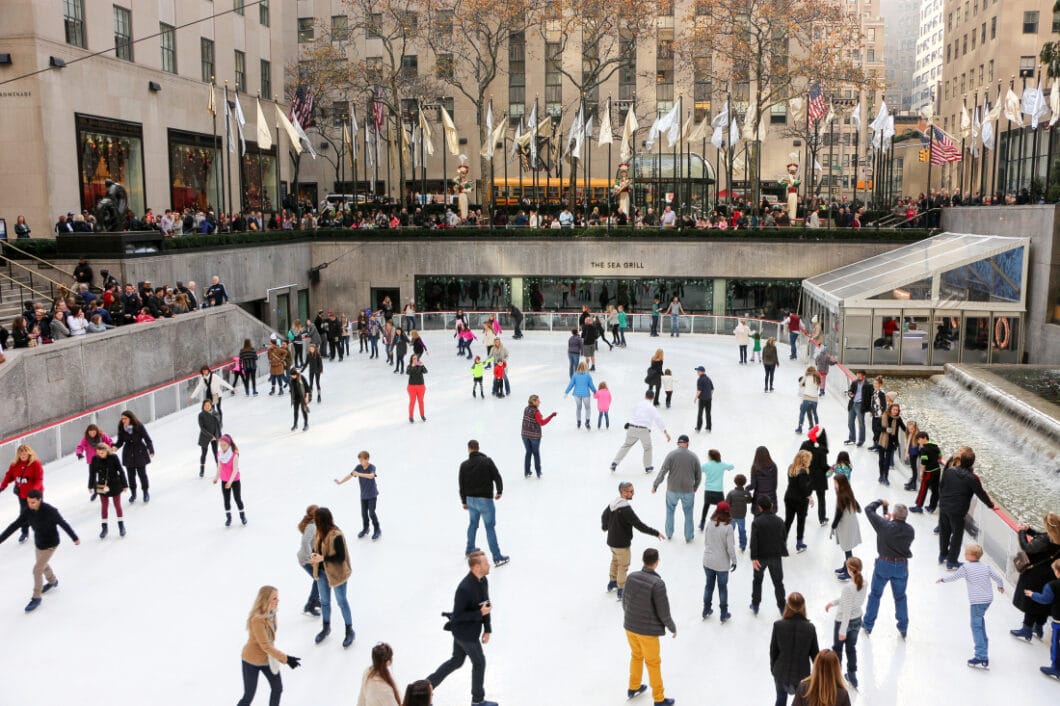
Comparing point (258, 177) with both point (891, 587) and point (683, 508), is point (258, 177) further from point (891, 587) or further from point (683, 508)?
point (891, 587)

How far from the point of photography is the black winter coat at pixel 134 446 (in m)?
12.2

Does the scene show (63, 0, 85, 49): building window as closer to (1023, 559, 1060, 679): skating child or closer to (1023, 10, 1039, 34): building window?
(1023, 559, 1060, 679): skating child

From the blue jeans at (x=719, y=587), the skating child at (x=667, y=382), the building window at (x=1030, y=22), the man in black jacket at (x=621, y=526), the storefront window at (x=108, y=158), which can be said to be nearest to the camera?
the blue jeans at (x=719, y=587)

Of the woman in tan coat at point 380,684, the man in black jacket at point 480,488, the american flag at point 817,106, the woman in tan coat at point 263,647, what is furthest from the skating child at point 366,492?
the american flag at point 817,106

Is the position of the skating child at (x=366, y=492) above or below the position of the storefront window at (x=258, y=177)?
below

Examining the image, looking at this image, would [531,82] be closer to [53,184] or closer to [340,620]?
[53,184]

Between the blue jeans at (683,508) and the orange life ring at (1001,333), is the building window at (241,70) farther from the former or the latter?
the blue jeans at (683,508)

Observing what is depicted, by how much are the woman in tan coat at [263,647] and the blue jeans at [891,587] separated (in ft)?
17.2

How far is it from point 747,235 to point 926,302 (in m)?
10.9

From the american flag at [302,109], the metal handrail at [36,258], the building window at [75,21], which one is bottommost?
the metal handrail at [36,258]

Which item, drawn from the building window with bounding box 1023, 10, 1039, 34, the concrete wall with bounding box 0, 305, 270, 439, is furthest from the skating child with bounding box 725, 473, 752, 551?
the building window with bounding box 1023, 10, 1039, 34

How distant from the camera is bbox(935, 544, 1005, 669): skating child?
793 cm

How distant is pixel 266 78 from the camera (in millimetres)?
43438

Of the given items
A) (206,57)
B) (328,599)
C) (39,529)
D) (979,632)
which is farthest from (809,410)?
(206,57)
